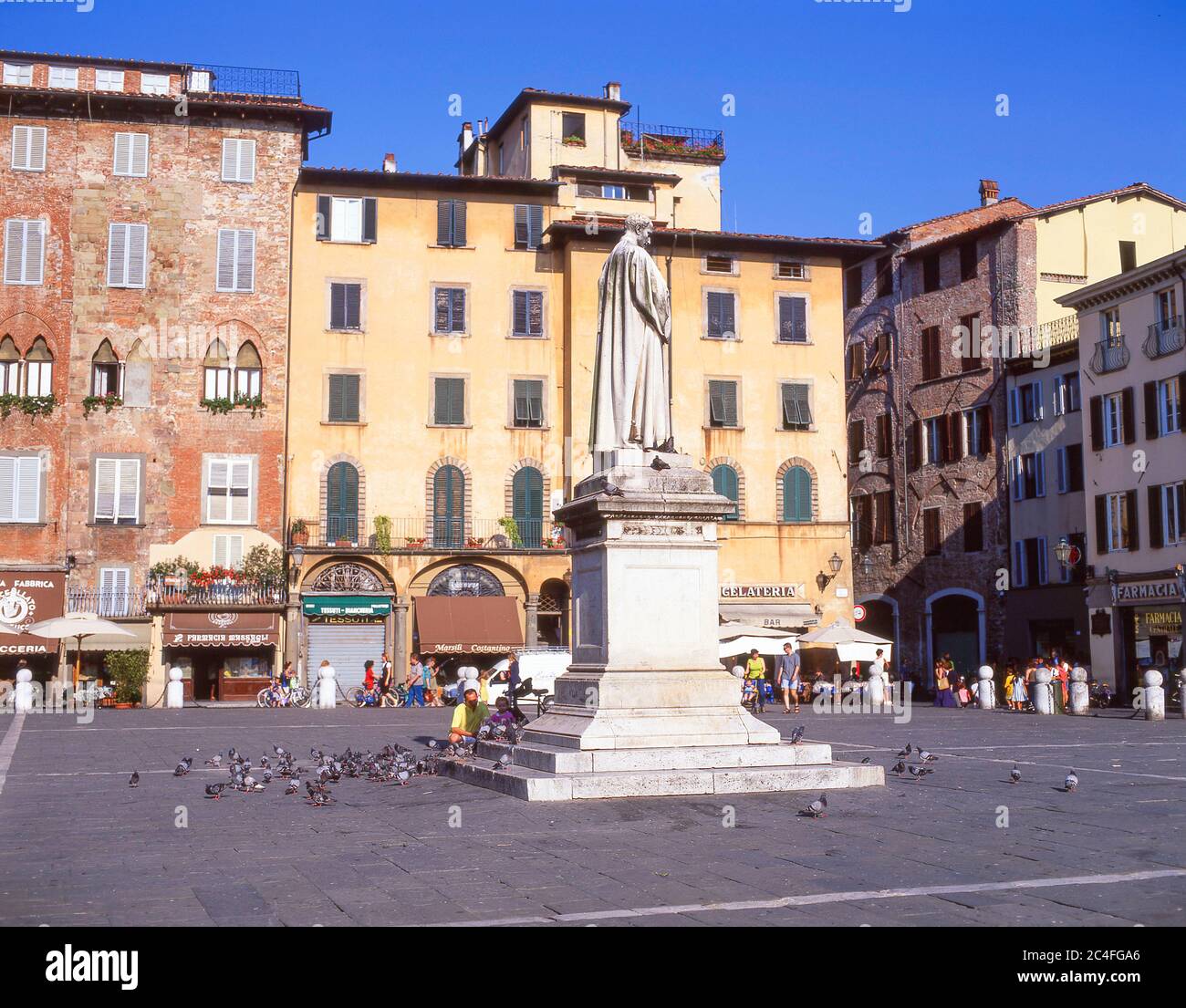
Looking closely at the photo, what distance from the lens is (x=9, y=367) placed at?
4269cm

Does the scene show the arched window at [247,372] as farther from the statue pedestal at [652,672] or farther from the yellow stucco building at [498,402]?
the statue pedestal at [652,672]

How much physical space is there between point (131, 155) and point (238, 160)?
3.26 metres

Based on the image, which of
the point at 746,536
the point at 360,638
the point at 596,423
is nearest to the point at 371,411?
the point at 360,638

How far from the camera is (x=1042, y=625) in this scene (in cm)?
4716

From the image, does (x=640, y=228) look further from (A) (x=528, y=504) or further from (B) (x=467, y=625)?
(A) (x=528, y=504)

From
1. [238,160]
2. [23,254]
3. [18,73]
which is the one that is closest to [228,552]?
[23,254]

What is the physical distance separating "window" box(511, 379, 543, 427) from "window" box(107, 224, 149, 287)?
12178 mm

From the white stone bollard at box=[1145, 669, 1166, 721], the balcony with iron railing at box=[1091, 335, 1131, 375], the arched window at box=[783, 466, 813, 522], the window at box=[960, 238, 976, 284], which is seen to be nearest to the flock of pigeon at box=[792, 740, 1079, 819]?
the white stone bollard at box=[1145, 669, 1166, 721]

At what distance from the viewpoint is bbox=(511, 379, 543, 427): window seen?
150 feet

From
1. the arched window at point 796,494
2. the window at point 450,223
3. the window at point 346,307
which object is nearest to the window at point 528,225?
the window at point 450,223
